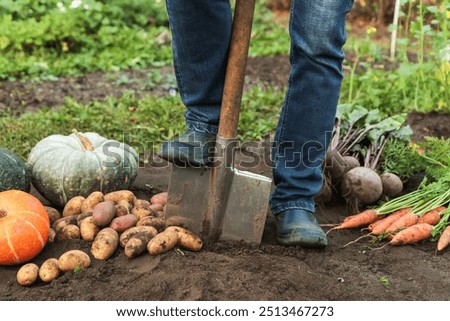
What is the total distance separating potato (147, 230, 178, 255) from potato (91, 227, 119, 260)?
0.54 ft

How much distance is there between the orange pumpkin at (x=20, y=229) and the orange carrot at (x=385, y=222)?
1464 mm

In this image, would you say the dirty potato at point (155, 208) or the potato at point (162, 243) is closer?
the potato at point (162, 243)

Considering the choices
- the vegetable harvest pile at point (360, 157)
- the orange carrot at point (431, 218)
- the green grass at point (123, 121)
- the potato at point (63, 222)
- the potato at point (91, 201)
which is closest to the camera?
the potato at point (63, 222)

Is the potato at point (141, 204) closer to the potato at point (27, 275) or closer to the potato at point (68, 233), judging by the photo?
the potato at point (68, 233)

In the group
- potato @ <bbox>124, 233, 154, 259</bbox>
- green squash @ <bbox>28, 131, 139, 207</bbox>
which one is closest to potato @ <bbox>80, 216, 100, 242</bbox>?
potato @ <bbox>124, 233, 154, 259</bbox>

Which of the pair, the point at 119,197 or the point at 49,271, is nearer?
the point at 49,271

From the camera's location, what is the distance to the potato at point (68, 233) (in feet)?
10.5

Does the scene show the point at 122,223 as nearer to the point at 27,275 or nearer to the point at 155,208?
the point at 155,208

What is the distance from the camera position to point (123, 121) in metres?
5.20

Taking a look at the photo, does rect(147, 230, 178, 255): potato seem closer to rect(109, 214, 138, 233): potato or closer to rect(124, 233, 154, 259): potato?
rect(124, 233, 154, 259): potato

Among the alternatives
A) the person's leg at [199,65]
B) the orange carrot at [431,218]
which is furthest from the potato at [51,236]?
the orange carrot at [431,218]

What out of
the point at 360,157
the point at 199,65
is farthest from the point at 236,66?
the point at 360,157

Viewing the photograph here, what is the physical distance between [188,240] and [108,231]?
34 centimetres
